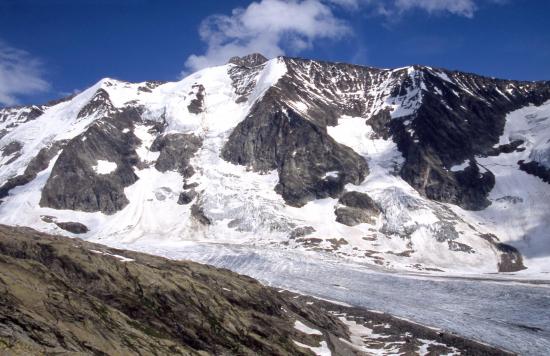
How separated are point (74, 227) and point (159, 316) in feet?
426

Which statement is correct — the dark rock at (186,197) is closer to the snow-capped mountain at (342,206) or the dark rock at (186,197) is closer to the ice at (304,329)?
the snow-capped mountain at (342,206)

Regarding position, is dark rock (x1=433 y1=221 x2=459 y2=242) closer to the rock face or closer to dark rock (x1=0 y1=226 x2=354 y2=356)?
the rock face

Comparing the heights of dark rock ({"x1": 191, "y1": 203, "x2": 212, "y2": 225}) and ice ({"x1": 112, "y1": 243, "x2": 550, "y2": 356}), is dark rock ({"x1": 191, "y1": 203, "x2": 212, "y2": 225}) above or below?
above

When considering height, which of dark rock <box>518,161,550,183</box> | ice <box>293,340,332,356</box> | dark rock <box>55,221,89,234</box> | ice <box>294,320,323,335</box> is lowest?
ice <box>293,340,332,356</box>

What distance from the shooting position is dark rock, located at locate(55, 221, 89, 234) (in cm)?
16888

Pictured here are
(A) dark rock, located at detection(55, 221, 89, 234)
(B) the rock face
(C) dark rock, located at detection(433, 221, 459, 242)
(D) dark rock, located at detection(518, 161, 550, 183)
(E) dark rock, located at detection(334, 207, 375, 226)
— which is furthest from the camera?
(D) dark rock, located at detection(518, 161, 550, 183)

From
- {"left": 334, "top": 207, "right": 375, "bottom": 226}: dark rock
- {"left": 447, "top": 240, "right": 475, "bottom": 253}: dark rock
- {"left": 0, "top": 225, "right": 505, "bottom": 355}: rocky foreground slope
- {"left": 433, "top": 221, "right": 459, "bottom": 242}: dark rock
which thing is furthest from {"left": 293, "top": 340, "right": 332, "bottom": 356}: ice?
{"left": 334, "top": 207, "right": 375, "bottom": 226}: dark rock

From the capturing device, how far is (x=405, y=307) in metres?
89.7

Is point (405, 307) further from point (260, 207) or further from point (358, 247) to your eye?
point (260, 207)

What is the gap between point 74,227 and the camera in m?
170

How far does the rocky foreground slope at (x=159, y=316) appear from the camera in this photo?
34031 millimetres

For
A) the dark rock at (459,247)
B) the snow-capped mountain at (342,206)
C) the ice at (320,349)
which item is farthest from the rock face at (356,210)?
the ice at (320,349)

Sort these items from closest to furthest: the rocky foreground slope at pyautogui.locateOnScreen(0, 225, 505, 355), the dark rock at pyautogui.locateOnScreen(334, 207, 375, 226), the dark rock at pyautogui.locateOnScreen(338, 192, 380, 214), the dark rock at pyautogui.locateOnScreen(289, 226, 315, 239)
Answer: the rocky foreground slope at pyautogui.locateOnScreen(0, 225, 505, 355)
the dark rock at pyautogui.locateOnScreen(289, 226, 315, 239)
the dark rock at pyautogui.locateOnScreen(334, 207, 375, 226)
the dark rock at pyautogui.locateOnScreen(338, 192, 380, 214)

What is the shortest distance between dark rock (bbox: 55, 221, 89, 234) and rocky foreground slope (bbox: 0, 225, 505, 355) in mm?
93796
